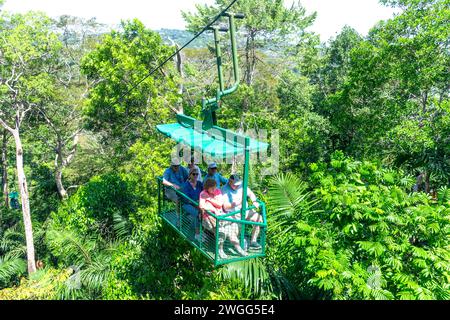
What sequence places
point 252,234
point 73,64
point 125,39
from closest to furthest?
1. point 252,234
2. point 125,39
3. point 73,64

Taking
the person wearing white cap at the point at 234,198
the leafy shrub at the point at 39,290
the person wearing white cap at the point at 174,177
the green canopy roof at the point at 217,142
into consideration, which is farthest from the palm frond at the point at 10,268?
the person wearing white cap at the point at 234,198

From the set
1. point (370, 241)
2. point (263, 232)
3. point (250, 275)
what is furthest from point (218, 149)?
point (370, 241)

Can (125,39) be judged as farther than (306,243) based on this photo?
Yes

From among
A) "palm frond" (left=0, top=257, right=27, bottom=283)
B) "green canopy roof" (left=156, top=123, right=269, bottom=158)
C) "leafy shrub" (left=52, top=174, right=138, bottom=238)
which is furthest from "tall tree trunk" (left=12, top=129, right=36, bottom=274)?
"green canopy roof" (left=156, top=123, right=269, bottom=158)

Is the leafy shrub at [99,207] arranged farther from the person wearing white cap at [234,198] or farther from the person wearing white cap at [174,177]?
the person wearing white cap at [234,198]

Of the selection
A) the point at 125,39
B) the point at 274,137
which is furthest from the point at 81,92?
the point at 274,137

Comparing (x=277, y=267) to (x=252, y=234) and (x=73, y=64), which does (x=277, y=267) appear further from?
(x=73, y=64)

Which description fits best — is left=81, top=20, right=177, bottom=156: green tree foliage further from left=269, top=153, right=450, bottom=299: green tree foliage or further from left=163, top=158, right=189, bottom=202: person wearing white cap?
left=269, top=153, right=450, bottom=299: green tree foliage
